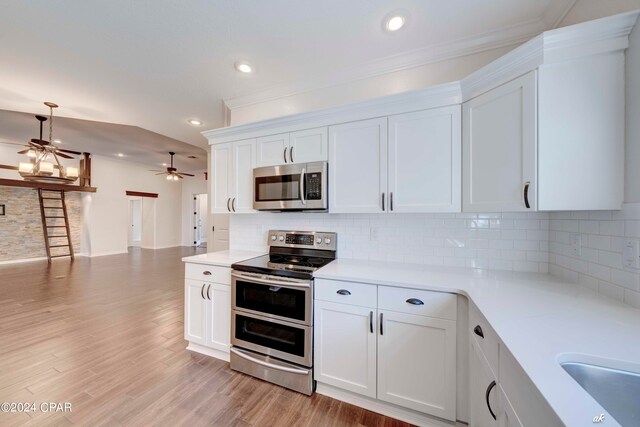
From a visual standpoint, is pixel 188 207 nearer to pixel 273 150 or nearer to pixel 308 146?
pixel 273 150

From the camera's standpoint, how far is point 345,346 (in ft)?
5.72

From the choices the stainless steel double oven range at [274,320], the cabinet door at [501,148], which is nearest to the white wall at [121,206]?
the stainless steel double oven range at [274,320]

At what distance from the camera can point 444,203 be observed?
5.87 ft

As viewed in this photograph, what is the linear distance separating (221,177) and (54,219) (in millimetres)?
7837

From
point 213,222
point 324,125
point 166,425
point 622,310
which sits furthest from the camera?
point 213,222

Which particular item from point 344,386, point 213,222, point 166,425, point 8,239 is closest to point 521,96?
point 344,386

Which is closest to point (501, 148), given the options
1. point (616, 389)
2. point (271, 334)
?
point (616, 389)

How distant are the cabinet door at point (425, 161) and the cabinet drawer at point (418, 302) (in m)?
0.63

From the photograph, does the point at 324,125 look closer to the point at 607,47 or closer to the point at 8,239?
the point at 607,47

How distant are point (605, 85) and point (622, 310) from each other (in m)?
1.08

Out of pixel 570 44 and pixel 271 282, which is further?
pixel 271 282

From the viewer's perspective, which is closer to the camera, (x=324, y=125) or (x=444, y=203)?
(x=444, y=203)

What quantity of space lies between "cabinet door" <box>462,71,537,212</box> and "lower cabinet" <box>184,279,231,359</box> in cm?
211

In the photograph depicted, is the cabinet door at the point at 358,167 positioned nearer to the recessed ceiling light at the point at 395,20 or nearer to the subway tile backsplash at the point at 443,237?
the subway tile backsplash at the point at 443,237
